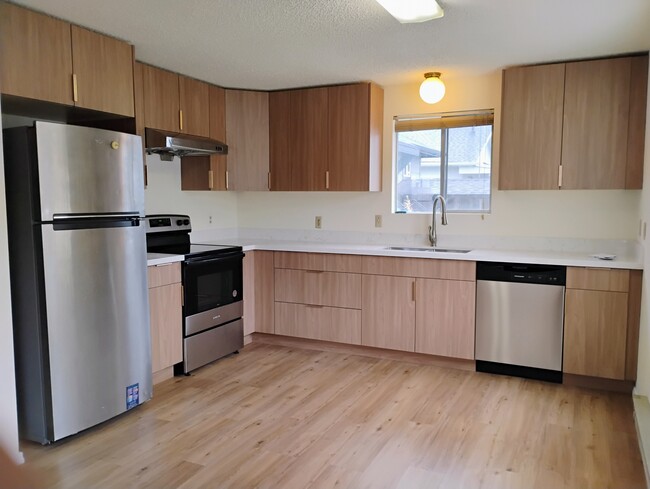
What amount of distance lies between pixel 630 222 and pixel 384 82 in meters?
2.20

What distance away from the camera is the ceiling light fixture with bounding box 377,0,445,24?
2527 millimetres

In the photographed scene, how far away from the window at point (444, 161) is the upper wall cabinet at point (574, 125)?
1.35 feet

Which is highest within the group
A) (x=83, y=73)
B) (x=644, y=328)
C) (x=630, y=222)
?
(x=83, y=73)

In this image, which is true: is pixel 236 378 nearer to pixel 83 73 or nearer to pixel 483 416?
pixel 483 416

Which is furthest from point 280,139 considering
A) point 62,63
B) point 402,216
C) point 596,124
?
point 596,124

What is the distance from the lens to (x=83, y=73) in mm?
2932

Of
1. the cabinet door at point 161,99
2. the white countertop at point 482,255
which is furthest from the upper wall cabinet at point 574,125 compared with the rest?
the cabinet door at point 161,99

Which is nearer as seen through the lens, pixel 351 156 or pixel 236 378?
pixel 236 378

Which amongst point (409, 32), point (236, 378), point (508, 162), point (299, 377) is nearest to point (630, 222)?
point (508, 162)

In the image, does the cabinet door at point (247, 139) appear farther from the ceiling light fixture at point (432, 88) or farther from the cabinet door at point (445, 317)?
the cabinet door at point (445, 317)

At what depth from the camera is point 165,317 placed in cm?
346

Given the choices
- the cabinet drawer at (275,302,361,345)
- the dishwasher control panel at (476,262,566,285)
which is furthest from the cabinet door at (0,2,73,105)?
the dishwasher control panel at (476,262,566,285)

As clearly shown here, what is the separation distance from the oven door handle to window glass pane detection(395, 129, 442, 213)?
1.49m

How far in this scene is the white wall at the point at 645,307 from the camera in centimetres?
288
